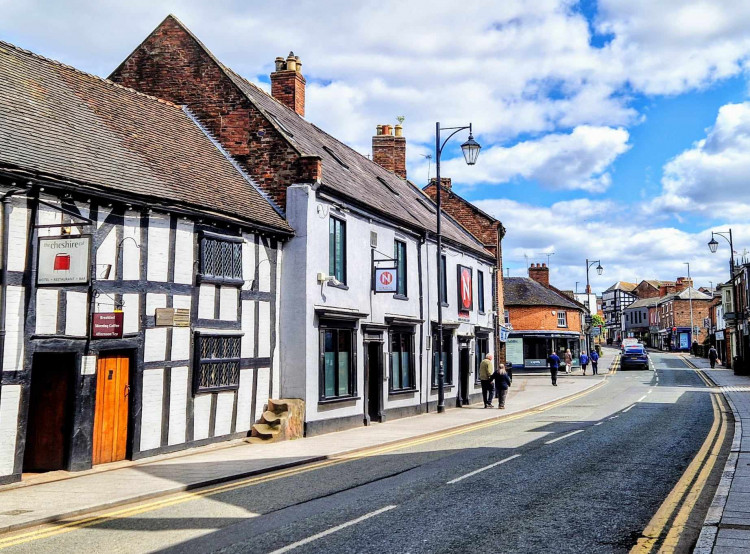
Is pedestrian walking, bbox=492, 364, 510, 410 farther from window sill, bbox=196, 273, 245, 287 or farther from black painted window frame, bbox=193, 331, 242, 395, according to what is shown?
window sill, bbox=196, 273, 245, 287

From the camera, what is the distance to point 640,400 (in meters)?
27.4

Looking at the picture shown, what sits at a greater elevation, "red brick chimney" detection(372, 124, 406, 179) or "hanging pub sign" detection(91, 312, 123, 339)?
"red brick chimney" detection(372, 124, 406, 179)

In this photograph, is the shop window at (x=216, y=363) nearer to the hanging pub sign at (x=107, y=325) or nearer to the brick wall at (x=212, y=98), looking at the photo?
the hanging pub sign at (x=107, y=325)

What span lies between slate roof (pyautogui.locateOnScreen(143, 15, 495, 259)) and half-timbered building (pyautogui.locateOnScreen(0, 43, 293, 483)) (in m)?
2.55

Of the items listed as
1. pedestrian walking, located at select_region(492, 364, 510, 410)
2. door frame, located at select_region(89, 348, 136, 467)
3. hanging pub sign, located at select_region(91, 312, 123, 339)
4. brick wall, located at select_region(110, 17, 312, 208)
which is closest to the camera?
hanging pub sign, located at select_region(91, 312, 123, 339)

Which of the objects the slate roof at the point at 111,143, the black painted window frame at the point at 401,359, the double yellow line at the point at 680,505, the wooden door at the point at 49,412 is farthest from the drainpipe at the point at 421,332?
the wooden door at the point at 49,412

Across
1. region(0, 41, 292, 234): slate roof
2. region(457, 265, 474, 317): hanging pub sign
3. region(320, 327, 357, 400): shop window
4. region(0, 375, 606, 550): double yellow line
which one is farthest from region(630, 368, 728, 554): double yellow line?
region(457, 265, 474, 317): hanging pub sign

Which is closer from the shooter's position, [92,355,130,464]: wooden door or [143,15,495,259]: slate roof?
[92,355,130,464]: wooden door

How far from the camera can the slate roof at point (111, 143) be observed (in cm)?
1252

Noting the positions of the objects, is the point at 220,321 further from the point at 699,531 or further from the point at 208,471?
the point at 699,531

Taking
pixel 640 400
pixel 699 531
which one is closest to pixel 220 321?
pixel 699 531

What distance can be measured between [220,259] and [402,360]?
9280mm

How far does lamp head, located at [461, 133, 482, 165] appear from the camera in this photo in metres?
22.2

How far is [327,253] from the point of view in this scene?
1883 centimetres
